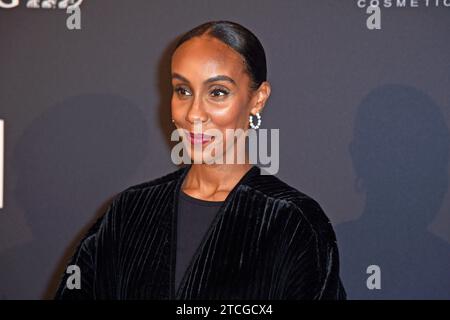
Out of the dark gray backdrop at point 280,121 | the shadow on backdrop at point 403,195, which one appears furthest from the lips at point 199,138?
the shadow on backdrop at point 403,195

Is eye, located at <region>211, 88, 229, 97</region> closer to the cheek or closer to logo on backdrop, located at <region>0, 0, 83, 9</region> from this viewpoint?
the cheek

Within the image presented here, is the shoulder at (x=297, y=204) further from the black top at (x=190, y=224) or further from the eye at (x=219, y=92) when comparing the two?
the eye at (x=219, y=92)

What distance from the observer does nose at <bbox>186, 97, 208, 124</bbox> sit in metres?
1.31

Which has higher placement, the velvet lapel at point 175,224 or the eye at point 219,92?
the eye at point 219,92

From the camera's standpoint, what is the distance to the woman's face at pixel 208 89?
51.3 inches

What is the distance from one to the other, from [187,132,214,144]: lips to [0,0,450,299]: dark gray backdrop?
374mm

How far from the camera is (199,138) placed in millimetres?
1322

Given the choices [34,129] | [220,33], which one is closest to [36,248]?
[34,129]

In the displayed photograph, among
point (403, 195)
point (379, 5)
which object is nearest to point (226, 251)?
point (403, 195)

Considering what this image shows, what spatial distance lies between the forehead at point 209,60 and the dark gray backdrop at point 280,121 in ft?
1.19

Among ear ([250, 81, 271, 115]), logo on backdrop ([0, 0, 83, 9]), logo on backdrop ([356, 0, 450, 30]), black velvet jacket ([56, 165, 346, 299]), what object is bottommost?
black velvet jacket ([56, 165, 346, 299])

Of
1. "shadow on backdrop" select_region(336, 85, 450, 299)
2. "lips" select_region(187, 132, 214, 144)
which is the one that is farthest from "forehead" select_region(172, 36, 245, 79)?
"shadow on backdrop" select_region(336, 85, 450, 299)

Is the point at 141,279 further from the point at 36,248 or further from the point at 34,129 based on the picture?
the point at 34,129
